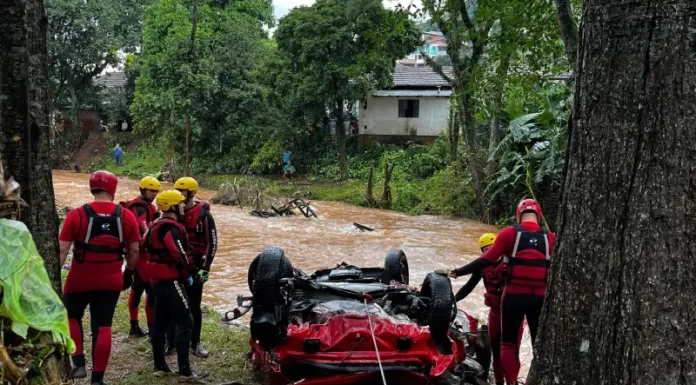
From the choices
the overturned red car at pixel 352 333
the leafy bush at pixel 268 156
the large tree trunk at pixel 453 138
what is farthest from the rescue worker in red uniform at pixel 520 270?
the leafy bush at pixel 268 156

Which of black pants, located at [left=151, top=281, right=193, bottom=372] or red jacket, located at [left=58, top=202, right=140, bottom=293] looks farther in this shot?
black pants, located at [left=151, top=281, right=193, bottom=372]

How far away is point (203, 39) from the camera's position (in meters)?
31.0

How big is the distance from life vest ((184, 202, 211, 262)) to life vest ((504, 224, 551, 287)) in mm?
3018

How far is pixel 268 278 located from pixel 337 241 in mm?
11962

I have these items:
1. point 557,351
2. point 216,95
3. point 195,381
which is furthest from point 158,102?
point 557,351

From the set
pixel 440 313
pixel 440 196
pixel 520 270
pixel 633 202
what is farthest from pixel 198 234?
pixel 440 196

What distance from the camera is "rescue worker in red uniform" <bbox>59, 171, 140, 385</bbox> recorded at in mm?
5234

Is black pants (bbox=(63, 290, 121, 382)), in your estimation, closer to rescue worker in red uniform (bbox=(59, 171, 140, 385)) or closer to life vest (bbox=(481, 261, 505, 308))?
rescue worker in red uniform (bbox=(59, 171, 140, 385))

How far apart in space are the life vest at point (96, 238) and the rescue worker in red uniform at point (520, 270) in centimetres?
296

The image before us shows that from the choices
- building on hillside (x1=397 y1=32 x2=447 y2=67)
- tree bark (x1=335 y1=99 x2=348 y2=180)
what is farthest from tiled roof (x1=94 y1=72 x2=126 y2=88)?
tree bark (x1=335 y1=99 x2=348 y2=180)

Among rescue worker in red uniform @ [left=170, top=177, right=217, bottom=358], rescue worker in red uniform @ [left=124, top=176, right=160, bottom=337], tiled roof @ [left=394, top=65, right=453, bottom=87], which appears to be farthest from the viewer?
tiled roof @ [left=394, top=65, right=453, bottom=87]

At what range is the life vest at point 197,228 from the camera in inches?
256

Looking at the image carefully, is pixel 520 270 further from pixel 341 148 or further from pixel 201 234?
pixel 341 148

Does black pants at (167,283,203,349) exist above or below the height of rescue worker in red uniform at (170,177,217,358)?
below
